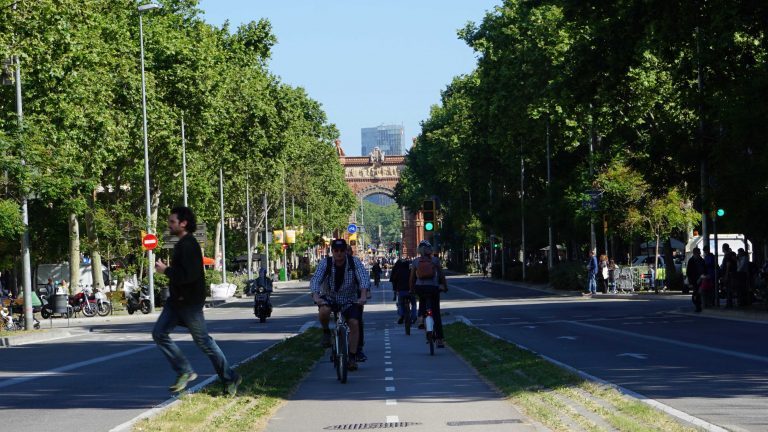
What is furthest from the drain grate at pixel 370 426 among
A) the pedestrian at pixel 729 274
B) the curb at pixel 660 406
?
the pedestrian at pixel 729 274

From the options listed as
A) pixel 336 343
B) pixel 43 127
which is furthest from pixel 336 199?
pixel 336 343

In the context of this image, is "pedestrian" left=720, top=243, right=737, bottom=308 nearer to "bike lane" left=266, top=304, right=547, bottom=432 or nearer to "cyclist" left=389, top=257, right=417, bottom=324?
"cyclist" left=389, top=257, right=417, bottom=324

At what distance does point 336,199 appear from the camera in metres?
162

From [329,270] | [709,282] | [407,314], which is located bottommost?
[407,314]

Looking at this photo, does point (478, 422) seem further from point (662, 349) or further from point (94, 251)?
point (94, 251)

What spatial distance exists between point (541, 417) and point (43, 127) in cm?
3149

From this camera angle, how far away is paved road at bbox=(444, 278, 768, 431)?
13.7 meters

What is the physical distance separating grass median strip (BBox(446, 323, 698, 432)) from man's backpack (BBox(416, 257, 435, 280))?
7.85ft

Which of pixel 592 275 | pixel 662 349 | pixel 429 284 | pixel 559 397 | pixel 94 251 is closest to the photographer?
pixel 559 397

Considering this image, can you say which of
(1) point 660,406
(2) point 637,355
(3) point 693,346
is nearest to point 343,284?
(2) point 637,355

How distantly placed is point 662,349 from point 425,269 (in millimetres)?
4216

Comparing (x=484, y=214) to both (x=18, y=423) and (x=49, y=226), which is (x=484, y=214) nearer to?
(x=49, y=226)

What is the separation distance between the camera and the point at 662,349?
22406mm

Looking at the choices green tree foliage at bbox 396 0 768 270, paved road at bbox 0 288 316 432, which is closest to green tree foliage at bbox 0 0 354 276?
paved road at bbox 0 288 316 432
